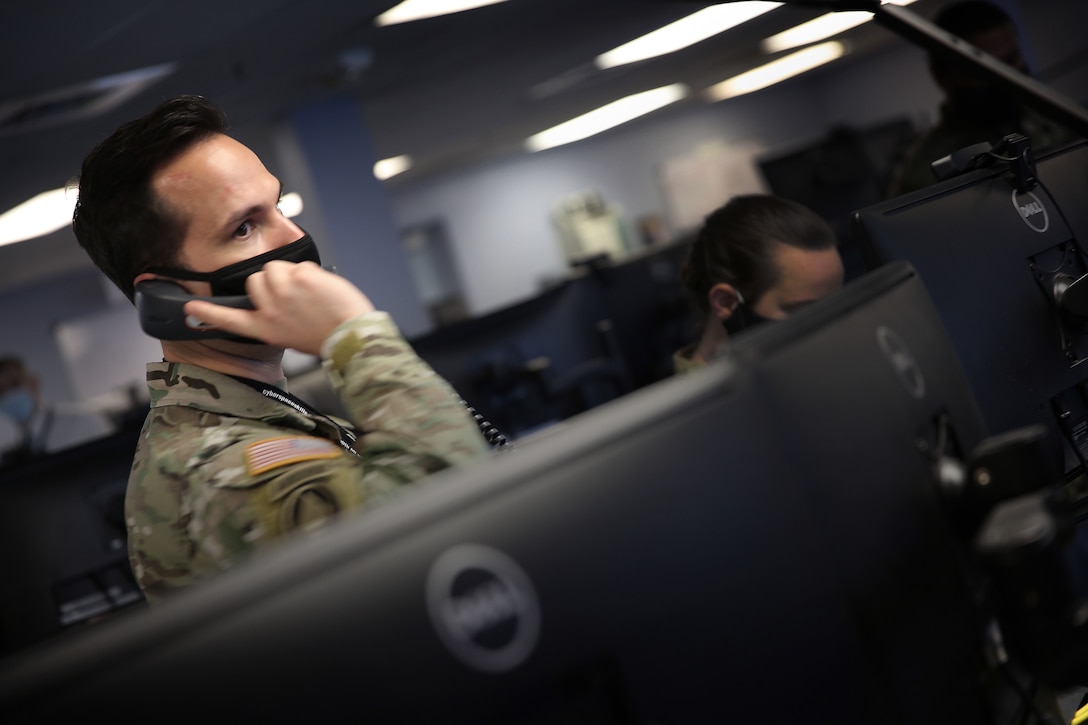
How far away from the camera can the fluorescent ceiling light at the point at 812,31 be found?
381 inches

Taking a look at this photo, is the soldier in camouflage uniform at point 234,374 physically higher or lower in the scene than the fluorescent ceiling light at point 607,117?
lower

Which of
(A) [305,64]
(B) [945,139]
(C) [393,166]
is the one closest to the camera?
(B) [945,139]

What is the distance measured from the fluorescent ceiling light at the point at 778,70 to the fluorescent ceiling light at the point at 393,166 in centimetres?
410

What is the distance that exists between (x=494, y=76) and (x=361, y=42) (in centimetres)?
209

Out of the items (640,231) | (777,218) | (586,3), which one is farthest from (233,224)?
(640,231)

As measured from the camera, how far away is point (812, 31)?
→ 10188 mm

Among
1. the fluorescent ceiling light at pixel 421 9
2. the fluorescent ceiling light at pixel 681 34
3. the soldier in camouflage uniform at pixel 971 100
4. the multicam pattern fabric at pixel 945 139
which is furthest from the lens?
the fluorescent ceiling light at pixel 681 34

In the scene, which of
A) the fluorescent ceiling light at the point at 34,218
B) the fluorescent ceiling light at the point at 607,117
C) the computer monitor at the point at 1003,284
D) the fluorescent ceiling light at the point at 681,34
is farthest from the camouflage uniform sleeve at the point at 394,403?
the fluorescent ceiling light at the point at 607,117

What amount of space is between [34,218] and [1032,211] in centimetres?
769

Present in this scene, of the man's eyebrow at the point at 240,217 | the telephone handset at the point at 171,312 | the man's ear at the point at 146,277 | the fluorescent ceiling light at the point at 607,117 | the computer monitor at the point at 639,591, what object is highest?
the fluorescent ceiling light at the point at 607,117

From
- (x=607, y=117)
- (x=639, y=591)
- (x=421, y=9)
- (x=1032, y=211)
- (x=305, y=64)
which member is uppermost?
(x=607, y=117)

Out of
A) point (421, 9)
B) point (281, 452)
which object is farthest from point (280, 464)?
point (421, 9)

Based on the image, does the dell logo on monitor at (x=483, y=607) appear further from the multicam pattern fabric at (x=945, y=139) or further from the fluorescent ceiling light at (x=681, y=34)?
the fluorescent ceiling light at (x=681, y=34)

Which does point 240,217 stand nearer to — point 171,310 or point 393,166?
point 171,310
